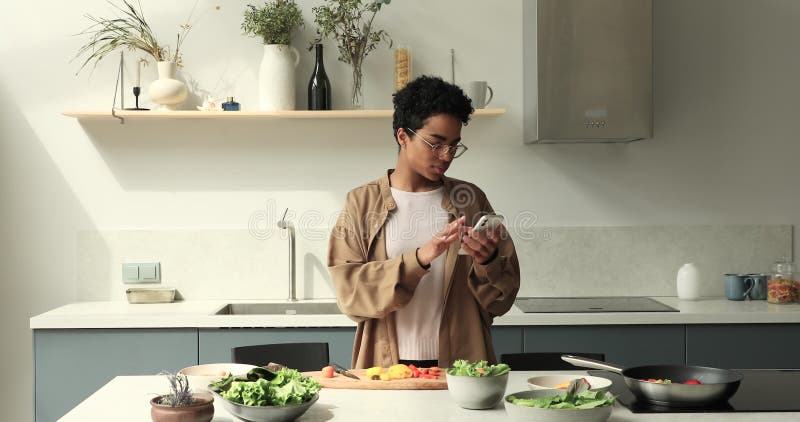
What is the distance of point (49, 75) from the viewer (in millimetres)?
3863

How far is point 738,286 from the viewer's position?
375cm

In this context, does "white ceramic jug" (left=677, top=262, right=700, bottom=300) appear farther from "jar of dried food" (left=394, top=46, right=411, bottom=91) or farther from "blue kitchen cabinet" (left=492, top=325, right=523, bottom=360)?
"jar of dried food" (left=394, top=46, right=411, bottom=91)

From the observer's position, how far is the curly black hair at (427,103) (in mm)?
Answer: 2402

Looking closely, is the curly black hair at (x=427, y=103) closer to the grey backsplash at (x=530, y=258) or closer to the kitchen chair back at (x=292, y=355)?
the kitchen chair back at (x=292, y=355)

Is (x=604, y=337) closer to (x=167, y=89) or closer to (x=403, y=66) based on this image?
(x=403, y=66)

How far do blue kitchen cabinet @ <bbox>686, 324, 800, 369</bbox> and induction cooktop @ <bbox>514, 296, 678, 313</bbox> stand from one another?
0.15m

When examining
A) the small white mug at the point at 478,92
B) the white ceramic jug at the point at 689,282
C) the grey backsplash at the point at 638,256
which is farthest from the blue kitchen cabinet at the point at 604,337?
the small white mug at the point at 478,92

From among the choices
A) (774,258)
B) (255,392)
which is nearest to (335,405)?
(255,392)

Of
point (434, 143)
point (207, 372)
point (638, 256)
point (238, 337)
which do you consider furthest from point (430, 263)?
point (638, 256)

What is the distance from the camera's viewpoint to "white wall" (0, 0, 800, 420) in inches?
152

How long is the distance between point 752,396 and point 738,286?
1977 millimetres

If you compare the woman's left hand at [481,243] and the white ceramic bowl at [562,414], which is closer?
the white ceramic bowl at [562,414]

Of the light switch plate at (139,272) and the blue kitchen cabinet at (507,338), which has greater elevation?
the light switch plate at (139,272)

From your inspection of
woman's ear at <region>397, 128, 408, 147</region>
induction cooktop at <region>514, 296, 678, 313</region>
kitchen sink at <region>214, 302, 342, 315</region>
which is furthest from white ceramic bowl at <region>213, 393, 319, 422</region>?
kitchen sink at <region>214, 302, 342, 315</region>
